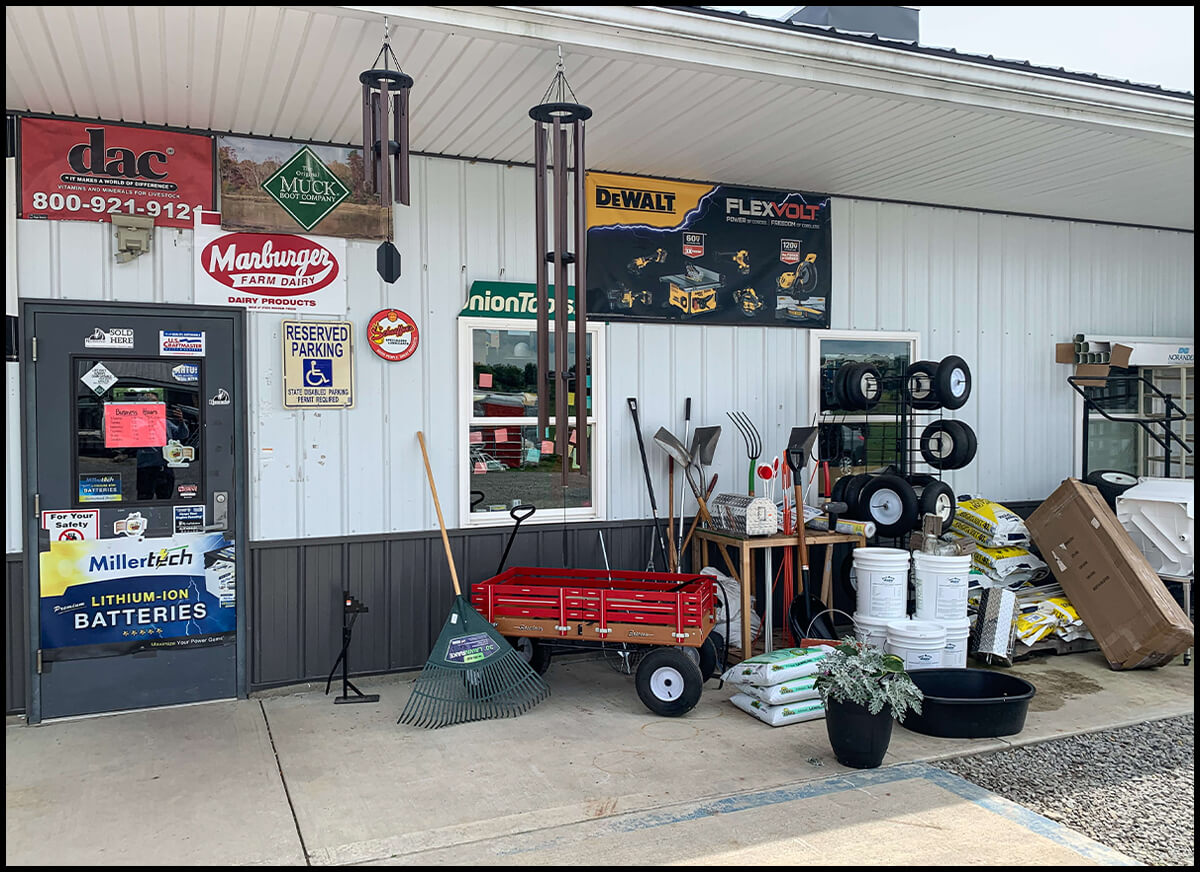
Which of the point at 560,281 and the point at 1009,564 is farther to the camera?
the point at 1009,564

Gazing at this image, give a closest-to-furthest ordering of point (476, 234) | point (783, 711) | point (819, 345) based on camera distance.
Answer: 1. point (783, 711)
2. point (476, 234)
3. point (819, 345)

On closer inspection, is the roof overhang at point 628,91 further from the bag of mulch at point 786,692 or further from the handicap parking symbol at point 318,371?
the bag of mulch at point 786,692

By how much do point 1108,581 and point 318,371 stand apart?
16.2 ft

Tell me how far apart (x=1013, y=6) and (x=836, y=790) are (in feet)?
10.9

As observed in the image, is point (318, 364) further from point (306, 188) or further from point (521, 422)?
point (521, 422)

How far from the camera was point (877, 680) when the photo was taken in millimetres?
4066

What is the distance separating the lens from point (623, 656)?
220 inches

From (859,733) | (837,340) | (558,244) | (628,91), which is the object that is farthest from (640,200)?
(859,733)

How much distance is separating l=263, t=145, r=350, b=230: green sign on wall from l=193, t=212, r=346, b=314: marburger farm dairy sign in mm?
137

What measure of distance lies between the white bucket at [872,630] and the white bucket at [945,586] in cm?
31

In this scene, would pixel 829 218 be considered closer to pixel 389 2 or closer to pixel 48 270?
pixel 389 2

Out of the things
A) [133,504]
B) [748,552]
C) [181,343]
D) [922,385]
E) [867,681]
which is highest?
[181,343]

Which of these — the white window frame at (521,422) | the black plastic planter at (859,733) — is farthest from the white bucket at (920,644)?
the white window frame at (521,422)

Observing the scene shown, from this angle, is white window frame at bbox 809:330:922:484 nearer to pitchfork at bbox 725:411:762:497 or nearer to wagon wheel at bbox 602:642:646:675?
pitchfork at bbox 725:411:762:497
